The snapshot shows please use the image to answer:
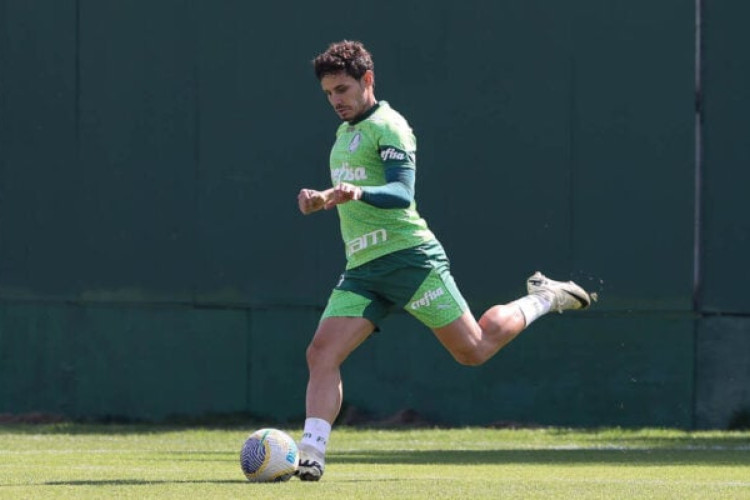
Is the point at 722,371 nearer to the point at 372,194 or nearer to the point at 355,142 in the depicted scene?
the point at 355,142

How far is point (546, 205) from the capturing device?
1568 cm

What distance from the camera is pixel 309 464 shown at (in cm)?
898

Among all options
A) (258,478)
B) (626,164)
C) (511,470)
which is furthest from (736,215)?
(258,478)

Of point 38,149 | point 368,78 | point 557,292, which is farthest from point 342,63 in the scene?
point 38,149

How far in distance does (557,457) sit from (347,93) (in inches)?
143

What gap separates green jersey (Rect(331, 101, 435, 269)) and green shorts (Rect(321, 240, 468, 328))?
0.05m

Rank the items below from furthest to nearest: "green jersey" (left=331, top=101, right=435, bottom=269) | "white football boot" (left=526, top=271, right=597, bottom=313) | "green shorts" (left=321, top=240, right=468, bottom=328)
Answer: "white football boot" (left=526, top=271, right=597, bottom=313) < "green shorts" (left=321, top=240, right=468, bottom=328) < "green jersey" (left=331, top=101, right=435, bottom=269)

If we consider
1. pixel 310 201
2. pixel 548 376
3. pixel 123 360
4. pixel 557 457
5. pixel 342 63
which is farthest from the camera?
pixel 123 360

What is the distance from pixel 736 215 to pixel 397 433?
3.21 meters

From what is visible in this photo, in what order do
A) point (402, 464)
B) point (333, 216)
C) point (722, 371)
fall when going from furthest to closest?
point (333, 216) → point (722, 371) → point (402, 464)

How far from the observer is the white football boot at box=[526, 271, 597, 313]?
10.6 meters

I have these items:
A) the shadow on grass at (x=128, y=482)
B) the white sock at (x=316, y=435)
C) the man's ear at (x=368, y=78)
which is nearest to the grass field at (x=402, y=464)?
the shadow on grass at (x=128, y=482)

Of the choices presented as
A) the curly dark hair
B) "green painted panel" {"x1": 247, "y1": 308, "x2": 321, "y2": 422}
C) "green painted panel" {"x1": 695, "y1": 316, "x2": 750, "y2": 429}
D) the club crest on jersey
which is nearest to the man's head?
the curly dark hair

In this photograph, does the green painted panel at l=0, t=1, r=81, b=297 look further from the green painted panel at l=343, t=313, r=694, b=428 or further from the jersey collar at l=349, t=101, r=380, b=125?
the jersey collar at l=349, t=101, r=380, b=125
